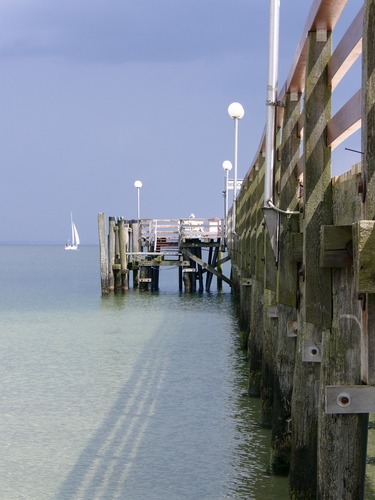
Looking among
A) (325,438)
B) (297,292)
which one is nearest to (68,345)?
(297,292)

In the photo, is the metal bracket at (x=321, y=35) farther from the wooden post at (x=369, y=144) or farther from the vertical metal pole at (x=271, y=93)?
the vertical metal pole at (x=271, y=93)

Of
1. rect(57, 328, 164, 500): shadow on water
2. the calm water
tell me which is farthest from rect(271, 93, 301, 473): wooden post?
rect(57, 328, 164, 500): shadow on water

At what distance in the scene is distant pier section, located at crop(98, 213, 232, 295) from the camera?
31.0 m

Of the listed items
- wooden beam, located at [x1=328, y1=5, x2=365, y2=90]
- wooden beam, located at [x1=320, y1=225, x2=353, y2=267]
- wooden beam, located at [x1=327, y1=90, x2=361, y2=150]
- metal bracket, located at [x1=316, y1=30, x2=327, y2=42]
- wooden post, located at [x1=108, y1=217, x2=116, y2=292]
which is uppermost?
metal bracket, located at [x1=316, y1=30, x2=327, y2=42]

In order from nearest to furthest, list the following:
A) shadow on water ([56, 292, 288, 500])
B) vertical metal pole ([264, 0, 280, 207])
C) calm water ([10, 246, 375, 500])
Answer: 1. vertical metal pole ([264, 0, 280, 207])
2. shadow on water ([56, 292, 288, 500])
3. calm water ([10, 246, 375, 500])

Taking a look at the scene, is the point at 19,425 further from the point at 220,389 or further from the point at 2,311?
the point at 2,311

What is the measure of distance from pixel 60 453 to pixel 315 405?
12.4 feet

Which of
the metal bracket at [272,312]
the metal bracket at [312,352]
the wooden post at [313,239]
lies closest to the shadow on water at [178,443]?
→ the metal bracket at [272,312]

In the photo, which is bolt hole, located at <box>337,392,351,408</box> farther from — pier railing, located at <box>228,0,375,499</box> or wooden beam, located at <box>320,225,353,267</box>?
wooden beam, located at <box>320,225,353,267</box>

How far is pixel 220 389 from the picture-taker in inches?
468

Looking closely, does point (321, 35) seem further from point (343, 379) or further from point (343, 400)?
point (343, 400)

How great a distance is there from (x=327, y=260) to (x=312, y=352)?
1.37 m

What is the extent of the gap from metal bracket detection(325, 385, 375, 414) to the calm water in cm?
345

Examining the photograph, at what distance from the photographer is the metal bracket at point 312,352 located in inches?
195
